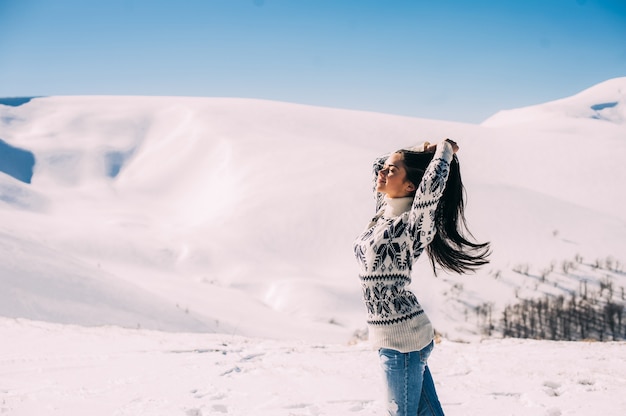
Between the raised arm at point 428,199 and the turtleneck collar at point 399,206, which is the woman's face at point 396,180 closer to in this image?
the turtleneck collar at point 399,206

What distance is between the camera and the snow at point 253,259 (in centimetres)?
444

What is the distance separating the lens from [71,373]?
4.84 meters

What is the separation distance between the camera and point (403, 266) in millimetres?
2172

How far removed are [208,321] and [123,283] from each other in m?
3.17

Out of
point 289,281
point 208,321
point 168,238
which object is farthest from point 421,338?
point 168,238

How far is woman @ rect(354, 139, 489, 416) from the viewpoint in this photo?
2.15 metres

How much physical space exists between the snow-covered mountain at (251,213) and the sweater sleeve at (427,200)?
10276 millimetres

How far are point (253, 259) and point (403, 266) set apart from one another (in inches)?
1636

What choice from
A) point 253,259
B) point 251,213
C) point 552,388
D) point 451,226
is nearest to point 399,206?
point 451,226

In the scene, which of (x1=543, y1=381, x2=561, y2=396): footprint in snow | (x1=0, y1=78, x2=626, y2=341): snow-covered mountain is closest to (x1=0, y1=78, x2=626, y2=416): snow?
(x1=543, y1=381, x2=561, y2=396): footprint in snow

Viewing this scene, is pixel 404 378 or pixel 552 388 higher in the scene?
pixel 404 378

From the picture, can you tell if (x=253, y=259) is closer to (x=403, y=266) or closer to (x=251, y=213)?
(x=251, y=213)

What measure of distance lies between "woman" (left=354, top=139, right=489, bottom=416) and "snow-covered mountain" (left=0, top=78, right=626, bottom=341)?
10031mm

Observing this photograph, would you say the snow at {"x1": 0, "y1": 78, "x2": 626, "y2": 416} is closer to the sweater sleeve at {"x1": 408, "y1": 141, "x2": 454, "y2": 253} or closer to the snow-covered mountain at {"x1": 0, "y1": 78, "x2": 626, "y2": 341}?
the snow-covered mountain at {"x1": 0, "y1": 78, "x2": 626, "y2": 341}
